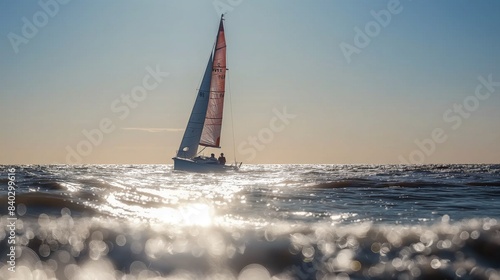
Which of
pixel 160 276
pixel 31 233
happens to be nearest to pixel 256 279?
pixel 160 276

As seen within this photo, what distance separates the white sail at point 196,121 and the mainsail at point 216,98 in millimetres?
548

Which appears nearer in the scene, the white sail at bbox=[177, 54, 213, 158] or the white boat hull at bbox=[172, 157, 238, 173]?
the white boat hull at bbox=[172, 157, 238, 173]

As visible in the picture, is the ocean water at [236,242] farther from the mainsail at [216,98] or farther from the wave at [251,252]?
the mainsail at [216,98]

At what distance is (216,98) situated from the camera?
61.8 m

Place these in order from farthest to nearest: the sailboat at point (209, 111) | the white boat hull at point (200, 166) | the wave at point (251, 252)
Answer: the sailboat at point (209, 111) → the white boat hull at point (200, 166) → the wave at point (251, 252)

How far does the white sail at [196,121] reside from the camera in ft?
200

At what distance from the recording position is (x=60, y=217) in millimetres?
10211

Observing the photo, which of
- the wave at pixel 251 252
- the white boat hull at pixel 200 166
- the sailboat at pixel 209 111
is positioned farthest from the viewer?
the sailboat at pixel 209 111

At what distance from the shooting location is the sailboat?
200 ft

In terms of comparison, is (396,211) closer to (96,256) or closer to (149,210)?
(149,210)

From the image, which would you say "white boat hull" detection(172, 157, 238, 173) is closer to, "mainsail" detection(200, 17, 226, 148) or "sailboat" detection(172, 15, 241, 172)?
"sailboat" detection(172, 15, 241, 172)

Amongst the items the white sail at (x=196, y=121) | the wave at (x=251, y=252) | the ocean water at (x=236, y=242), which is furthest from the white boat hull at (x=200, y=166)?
the wave at (x=251, y=252)

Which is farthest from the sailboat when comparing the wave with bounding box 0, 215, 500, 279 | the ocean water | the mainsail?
the wave with bounding box 0, 215, 500, 279

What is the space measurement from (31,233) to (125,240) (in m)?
1.73
